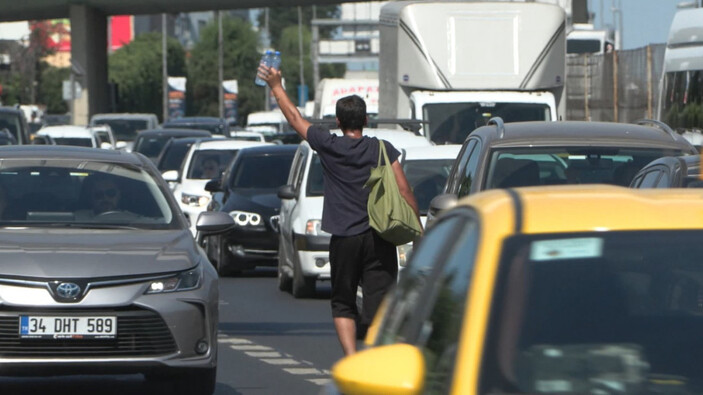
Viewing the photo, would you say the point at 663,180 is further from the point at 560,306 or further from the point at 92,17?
the point at 92,17

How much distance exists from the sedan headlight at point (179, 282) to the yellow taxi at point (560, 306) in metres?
4.57

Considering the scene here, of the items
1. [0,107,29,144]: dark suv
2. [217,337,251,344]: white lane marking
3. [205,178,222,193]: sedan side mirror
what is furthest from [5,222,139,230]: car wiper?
[0,107,29,144]: dark suv

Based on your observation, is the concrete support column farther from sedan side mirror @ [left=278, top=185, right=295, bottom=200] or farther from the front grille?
the front grille

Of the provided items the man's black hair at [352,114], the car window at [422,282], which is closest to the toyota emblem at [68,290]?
the man's black hair at [352,114]

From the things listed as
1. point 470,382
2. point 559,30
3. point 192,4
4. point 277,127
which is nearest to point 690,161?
point 470,382

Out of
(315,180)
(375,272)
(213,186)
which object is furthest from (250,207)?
(375,272)

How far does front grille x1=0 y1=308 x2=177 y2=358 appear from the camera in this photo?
853cm

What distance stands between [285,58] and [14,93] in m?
56.2

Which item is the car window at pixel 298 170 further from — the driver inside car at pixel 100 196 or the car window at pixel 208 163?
the driver inside car at pixel 100 196

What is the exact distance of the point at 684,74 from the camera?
808 inches

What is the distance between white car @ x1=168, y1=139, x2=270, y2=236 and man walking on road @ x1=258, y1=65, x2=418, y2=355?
1297 centimetres

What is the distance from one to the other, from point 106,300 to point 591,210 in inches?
189

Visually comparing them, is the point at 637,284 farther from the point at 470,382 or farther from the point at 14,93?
the point at 14,93

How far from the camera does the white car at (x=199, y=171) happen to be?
75.6 feet
